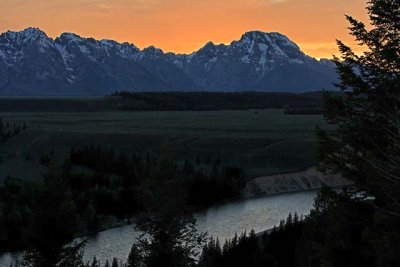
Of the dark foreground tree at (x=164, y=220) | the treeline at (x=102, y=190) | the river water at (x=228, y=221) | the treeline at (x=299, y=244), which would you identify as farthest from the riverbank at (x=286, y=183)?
the dark foreground tree at (x=164, y=220)

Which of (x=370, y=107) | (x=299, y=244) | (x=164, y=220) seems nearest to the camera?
(x=370, y=107)

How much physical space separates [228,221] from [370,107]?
49301 mm

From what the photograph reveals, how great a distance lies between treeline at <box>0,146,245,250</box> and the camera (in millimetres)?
56031

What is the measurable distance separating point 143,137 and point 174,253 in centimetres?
9987

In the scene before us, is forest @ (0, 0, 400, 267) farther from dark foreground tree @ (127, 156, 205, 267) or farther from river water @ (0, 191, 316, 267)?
river water @ (0, 191, 316, 267)

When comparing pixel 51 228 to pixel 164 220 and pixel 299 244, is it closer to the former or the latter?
pixel 164 220

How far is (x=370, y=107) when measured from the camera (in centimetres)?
1844

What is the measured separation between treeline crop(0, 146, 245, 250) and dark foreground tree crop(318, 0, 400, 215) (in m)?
12.1

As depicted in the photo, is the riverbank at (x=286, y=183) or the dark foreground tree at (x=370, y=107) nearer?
the dark foreground tree at (x=370, y=107)

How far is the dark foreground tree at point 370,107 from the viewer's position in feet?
59.5

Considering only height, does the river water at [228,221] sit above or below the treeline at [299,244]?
below

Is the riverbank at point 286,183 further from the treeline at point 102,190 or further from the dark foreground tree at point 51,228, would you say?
the dark foreground tree at point 51,228

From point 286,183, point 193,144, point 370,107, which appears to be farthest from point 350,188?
point 193,144

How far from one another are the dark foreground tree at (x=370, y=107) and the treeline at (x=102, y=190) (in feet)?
39.6
